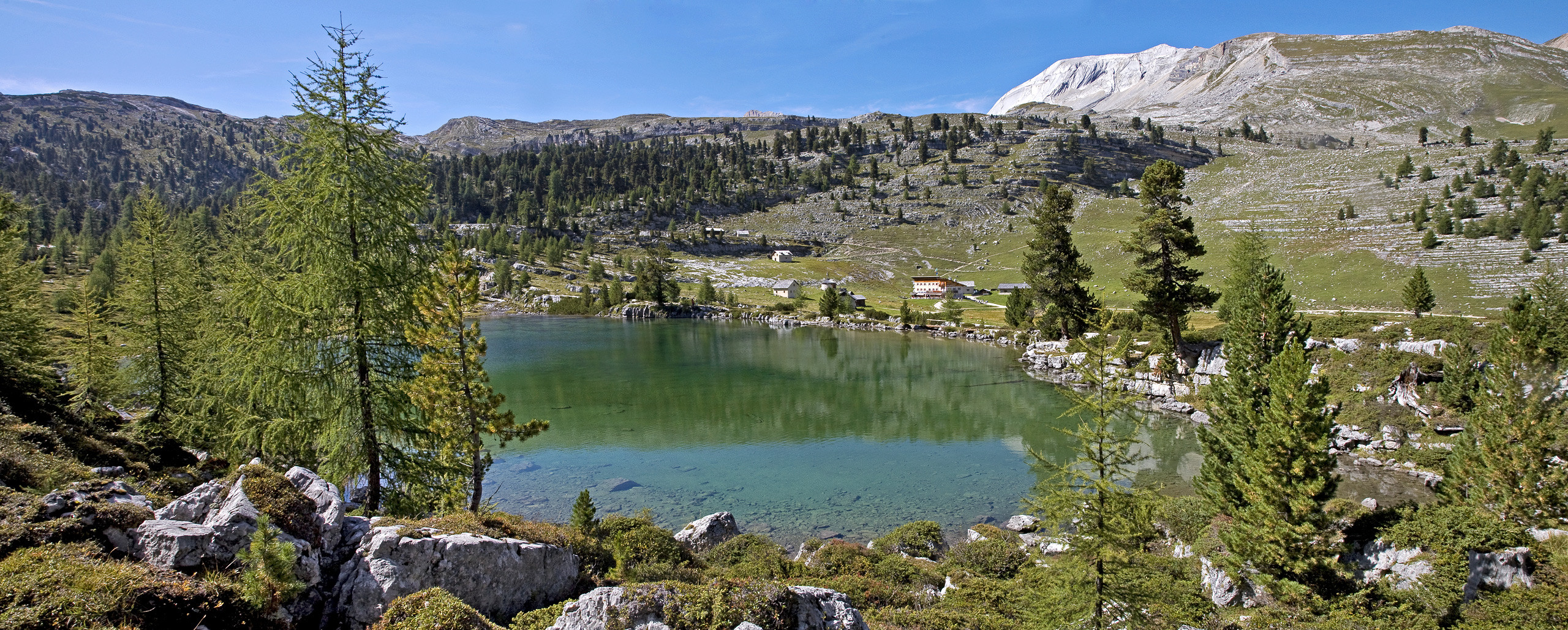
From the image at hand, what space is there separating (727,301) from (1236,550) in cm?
10250

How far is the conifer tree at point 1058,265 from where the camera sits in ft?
192

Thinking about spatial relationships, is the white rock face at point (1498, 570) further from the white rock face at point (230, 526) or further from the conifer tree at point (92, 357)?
the conifer tree at point (92, 357)

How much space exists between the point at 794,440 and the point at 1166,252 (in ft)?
93.7

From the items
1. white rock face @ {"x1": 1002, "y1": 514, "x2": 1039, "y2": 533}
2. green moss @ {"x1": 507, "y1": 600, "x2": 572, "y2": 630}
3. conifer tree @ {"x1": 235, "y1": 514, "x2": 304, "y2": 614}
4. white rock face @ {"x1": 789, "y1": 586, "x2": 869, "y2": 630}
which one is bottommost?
white rock face @ {"x1": 1002, "y1": 514, "x2": 1039, "y2": 533}

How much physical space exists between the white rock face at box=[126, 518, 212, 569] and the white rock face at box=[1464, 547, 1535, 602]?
2261 cm

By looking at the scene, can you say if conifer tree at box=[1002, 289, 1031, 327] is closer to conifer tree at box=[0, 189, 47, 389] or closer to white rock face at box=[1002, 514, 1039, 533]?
white rock face at box=[1002, 514, 1039, 533]

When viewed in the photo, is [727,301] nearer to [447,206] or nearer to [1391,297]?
[1391,297]

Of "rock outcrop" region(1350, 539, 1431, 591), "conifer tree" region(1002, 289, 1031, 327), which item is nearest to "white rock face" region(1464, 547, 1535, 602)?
"rock outcrop" region(1350, 539, 1431, 591)

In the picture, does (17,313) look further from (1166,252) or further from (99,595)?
(1166,252)

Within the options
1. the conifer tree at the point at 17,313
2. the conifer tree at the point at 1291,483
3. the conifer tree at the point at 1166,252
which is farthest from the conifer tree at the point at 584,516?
the conifer tree at the point at 1166,252

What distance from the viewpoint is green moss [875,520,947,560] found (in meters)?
19.9

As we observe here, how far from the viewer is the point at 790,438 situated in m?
36.4

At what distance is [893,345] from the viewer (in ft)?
246

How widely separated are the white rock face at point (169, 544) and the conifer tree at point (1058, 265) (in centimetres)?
5947
